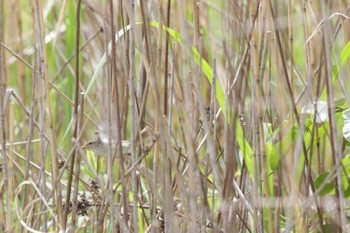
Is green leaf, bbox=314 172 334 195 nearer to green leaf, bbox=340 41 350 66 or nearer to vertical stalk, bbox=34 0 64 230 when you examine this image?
green leaf, bbox=340 41 350 66

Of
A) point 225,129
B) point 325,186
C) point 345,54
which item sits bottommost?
point 325,186

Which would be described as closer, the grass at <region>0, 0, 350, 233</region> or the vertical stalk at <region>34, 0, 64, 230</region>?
the grass at <region>0, 0, 350, 233</region>

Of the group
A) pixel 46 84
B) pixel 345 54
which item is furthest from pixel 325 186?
pixel 46 84

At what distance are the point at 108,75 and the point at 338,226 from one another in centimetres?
42

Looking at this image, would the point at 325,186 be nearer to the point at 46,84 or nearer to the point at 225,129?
the point at 225,129

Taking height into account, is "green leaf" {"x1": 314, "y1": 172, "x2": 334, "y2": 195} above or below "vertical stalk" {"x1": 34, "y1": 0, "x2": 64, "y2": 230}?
below

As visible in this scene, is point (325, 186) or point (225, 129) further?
point (325, 186)

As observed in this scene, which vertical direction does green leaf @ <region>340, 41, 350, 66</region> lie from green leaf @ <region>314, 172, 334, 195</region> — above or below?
above

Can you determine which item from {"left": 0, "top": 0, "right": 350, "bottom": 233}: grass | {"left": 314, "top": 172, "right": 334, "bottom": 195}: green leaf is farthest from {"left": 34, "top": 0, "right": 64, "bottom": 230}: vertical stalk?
{"left": 314, "top": 172, "right": 334, "bottom": 195}: green leaf

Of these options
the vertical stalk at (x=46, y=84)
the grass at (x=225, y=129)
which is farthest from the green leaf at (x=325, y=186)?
the vertical stalk at (x=46, y=84)

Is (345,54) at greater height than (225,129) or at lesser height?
greater

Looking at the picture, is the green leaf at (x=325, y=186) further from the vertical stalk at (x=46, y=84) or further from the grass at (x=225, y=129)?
the vertical stalk at (x=46, y=84)

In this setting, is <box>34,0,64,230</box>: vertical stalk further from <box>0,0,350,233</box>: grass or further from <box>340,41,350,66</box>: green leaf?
<box>340,41,350,66</box>: green leaf

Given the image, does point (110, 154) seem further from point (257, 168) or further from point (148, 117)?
point (148, 117)
